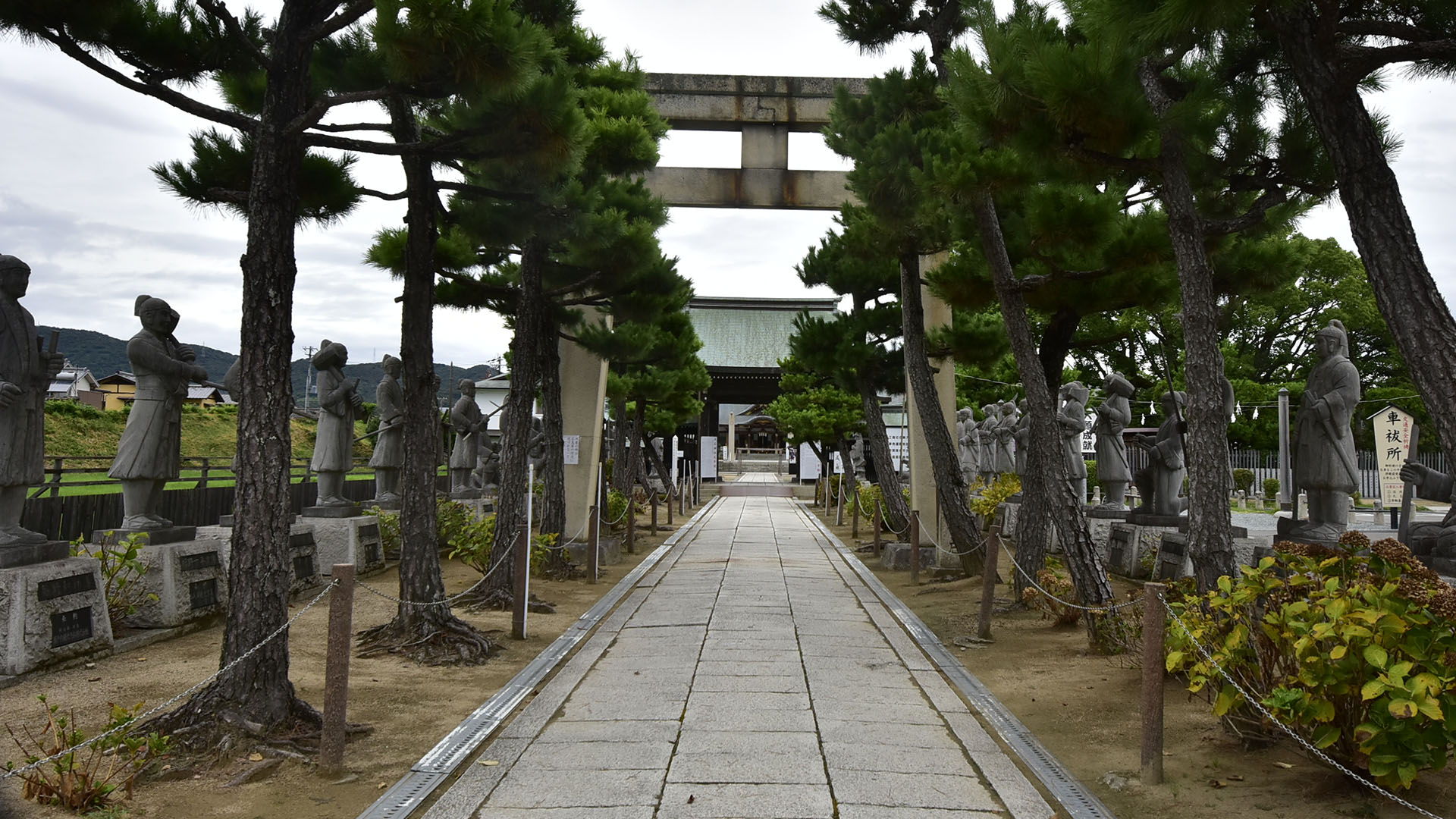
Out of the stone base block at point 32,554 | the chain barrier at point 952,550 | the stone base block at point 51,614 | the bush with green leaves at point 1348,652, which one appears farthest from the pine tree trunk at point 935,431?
the stone base block at point 32,554

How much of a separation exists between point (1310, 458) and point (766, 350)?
2567 cm

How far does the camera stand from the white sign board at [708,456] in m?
34.4

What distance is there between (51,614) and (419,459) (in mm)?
2533

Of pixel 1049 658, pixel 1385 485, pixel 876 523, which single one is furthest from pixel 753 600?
pixel 1385 485

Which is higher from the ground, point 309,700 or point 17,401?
point 17,401

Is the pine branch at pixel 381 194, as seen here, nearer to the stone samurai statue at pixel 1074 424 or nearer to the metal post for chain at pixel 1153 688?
the metal post for chain at pixel 1153 688

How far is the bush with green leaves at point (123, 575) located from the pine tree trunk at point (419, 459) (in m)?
1.70

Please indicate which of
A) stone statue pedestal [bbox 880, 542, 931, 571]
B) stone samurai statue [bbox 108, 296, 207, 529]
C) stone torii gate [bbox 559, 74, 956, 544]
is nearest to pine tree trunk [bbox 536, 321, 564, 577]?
stone torii gate [bbox 559, 74, 956, 544]

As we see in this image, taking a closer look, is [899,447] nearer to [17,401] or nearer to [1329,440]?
[1329,440]

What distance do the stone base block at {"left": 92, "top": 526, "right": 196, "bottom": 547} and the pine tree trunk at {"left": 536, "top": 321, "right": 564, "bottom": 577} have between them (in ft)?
14.1

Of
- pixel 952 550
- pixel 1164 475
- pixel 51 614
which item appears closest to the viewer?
pixel 51 614

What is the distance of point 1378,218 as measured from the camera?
168 inches

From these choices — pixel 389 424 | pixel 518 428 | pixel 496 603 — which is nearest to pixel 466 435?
pixel 389 424

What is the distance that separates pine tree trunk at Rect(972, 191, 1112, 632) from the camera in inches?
293
